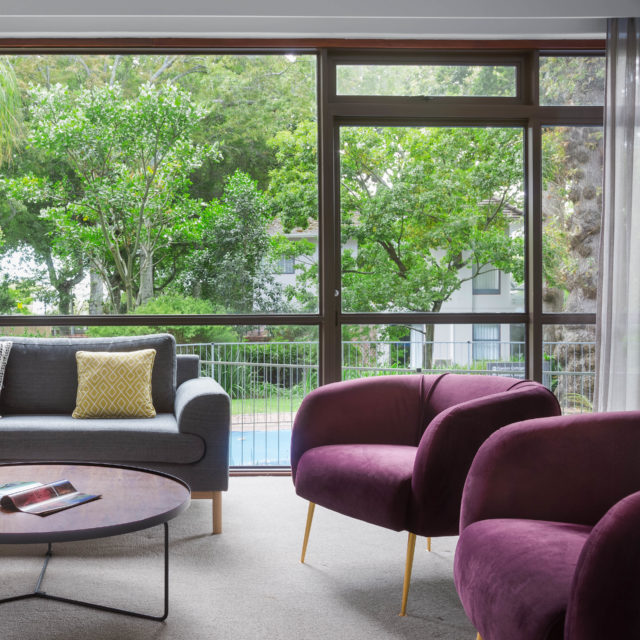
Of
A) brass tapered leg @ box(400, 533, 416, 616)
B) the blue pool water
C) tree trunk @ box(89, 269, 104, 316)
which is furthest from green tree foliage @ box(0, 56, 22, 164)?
brass tapered leg @ box(400, 533, 416, 616)

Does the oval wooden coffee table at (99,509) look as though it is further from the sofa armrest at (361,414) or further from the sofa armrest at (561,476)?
the sofa armrest at (561,476)

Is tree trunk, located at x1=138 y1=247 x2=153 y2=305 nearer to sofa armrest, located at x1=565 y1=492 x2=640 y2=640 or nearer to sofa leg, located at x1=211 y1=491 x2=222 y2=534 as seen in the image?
sofa leg, located at x1=211 y1=491 x2=222 y2=534

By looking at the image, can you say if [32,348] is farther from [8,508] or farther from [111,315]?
[8,508]

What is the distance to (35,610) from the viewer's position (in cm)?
204

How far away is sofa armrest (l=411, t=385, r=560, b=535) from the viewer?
206 cm

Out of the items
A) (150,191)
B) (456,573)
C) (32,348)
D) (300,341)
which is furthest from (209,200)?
(456,573)

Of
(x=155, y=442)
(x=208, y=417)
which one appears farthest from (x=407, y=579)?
(x=155, y=442)

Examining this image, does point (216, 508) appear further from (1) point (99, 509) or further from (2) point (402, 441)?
(1) point (99, 509)

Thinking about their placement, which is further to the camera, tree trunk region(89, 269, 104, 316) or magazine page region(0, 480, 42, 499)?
tree trunk region(89, 269, 104, 316)

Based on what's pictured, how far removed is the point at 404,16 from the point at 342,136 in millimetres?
706

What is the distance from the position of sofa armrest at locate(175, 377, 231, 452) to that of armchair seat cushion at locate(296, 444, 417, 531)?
46cm

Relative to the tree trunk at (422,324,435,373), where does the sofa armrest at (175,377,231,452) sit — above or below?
below

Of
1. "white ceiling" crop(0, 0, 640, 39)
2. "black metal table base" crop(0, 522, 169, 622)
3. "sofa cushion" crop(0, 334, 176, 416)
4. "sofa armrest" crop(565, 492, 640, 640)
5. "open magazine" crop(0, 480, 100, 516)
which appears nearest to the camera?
"sofa armrest" crop(565, 492, 640, 640)

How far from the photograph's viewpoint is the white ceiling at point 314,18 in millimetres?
3404
